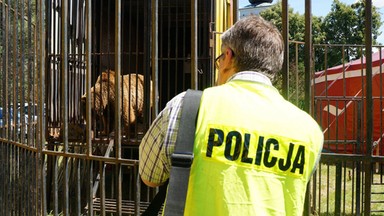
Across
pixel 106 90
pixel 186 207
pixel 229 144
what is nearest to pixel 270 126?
pixel 229 144

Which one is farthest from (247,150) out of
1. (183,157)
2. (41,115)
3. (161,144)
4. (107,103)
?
(107,103)

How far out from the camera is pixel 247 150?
1658mm

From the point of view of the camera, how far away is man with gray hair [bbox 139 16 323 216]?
165 cm

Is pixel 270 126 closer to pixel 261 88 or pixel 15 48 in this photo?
pixel 261 88

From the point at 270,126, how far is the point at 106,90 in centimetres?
603

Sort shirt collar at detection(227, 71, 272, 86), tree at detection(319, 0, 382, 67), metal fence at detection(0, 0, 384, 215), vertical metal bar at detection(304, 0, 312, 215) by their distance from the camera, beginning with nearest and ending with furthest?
shirt collar at detection(227, 71, 272, 86) → vertical metal bar at detection(304, 0, 312, 215) → metal fence at detection(0, 0, 384, 215) → tree at detection(319, 0, 382, 67)

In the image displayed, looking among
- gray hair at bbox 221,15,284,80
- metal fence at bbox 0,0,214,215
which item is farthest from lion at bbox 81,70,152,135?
gray hair at bbox 221,15,284,80

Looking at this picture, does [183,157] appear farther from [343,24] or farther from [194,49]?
[343,24]

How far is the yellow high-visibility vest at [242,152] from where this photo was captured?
1.65m

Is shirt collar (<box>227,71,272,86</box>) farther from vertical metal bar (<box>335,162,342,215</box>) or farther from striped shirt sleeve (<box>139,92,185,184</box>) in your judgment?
vertical metal bar (<box>335,162,342,215</box>)

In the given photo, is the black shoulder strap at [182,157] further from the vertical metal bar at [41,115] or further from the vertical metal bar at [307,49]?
the vertical metal bar at [41,115]

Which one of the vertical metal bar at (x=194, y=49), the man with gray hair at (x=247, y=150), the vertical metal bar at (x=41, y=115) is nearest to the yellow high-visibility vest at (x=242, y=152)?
the man with gray hair at (x=247, y=150)

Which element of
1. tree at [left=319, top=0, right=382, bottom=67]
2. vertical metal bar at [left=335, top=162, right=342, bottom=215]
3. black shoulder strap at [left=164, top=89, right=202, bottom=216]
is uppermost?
tree at [left=319, top=0, right=382, bottom=67]

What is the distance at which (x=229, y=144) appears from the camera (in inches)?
65.2
